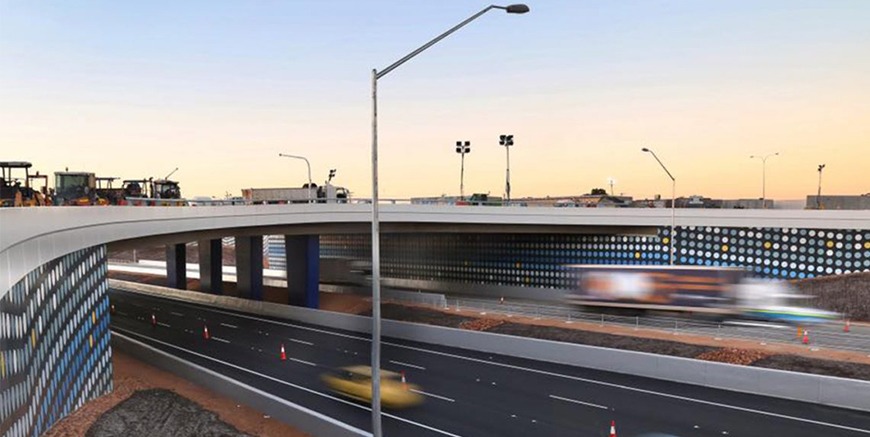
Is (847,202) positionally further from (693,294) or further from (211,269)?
(211,269)

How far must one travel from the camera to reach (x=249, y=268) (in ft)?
177

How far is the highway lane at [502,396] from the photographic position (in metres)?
21.5

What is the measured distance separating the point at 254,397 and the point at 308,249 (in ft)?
92.4

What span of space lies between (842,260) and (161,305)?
187 feet

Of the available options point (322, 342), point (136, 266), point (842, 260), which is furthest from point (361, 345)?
point (136, 266)

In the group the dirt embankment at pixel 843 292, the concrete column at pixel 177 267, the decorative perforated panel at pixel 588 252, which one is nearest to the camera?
the dirt embankment at pixel 843 292

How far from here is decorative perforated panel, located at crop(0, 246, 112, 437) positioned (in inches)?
508

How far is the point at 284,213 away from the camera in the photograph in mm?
42812

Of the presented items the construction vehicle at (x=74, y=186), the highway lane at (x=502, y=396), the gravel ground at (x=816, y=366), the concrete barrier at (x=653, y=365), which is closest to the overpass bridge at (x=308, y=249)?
the construction vehicle at (x=74, y=186)

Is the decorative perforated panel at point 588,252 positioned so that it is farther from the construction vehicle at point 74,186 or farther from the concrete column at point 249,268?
the construction vehicle at point 74,186

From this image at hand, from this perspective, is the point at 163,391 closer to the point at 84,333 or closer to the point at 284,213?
the point at 84,333

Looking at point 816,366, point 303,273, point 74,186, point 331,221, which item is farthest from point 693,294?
point 74,186

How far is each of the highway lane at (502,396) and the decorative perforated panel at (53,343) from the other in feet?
23.0

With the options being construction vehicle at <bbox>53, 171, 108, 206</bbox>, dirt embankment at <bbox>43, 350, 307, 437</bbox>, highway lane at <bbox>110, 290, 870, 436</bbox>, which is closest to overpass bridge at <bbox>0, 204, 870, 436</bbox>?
dirt embankment at <bbox>43, 350, 307, 437</bbox>
